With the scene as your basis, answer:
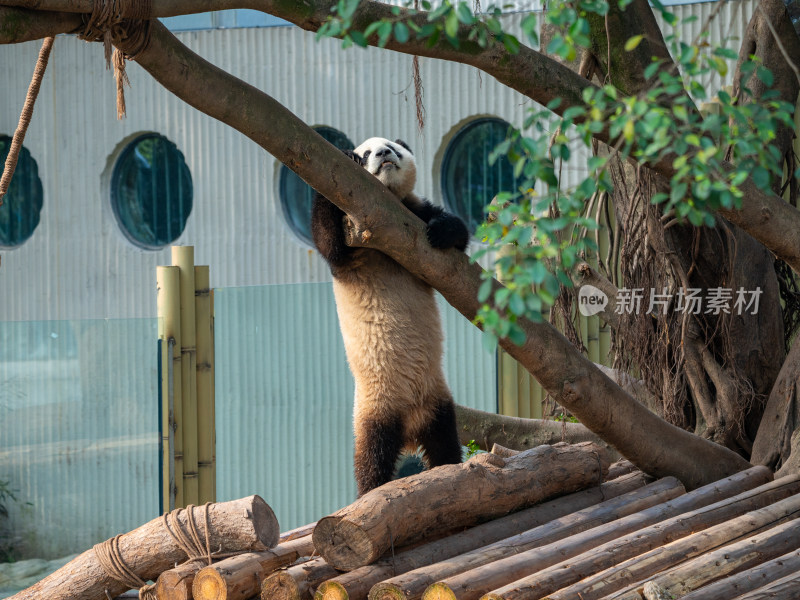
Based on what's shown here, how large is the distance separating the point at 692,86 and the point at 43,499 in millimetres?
4934

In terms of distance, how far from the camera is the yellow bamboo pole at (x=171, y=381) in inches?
199

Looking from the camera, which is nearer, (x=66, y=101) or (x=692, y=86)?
(x=692, y=86)

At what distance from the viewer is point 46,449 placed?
5.32 m

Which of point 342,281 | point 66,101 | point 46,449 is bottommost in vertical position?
point 46,449

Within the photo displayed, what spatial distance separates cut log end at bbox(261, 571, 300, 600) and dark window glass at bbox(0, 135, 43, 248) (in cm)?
748

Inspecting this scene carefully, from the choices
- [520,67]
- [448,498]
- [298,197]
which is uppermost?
[298,197]

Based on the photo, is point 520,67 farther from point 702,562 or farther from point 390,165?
point 702,562

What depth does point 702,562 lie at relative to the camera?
112 inches

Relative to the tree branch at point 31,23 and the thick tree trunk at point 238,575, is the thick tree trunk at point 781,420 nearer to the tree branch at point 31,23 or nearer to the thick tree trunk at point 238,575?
the thick tree trunk at point 238,575

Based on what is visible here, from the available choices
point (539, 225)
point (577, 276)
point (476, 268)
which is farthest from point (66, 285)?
point (539, 225)

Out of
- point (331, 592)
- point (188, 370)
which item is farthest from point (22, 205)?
point (331, 592)

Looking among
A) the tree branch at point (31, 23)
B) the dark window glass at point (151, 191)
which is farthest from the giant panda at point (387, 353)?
the dark window glass at point (151, 191)

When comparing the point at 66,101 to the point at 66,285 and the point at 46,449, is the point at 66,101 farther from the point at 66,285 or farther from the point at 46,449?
the point at 46,449

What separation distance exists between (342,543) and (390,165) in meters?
1.71
